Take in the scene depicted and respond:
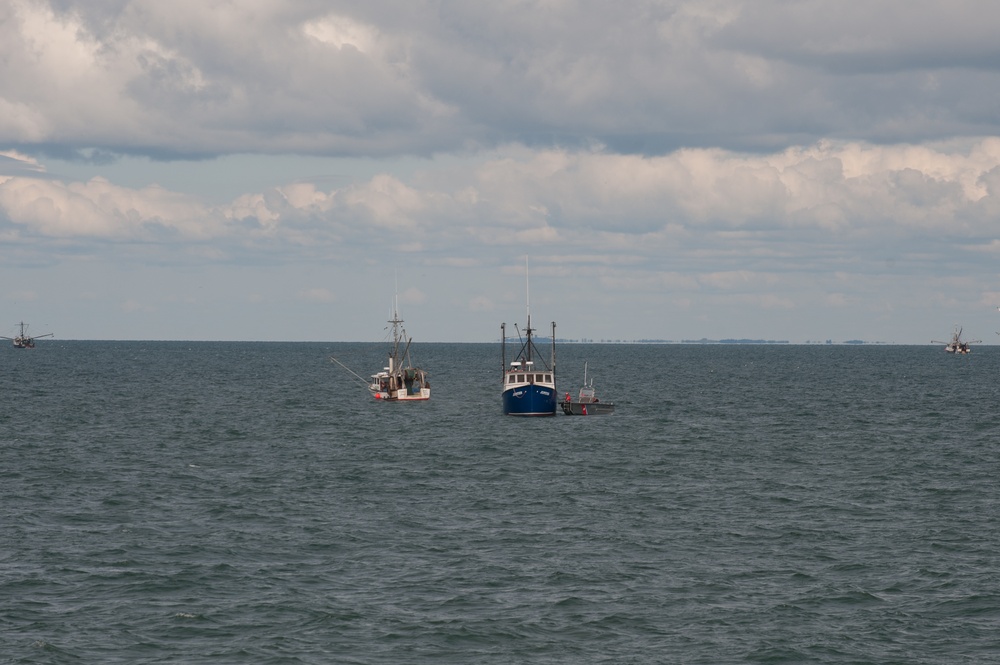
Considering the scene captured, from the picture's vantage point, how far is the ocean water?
34.2 meters

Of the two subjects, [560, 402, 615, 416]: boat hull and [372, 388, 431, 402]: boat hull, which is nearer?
[560, 402, 615, 416]: boat hull

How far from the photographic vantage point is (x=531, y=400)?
105375mm

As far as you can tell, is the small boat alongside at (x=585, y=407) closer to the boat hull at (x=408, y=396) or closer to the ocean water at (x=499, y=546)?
the ocean water at (x=499, y=546)

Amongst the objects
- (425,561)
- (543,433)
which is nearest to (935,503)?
(425,561)

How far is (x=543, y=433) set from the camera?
93.6 meters

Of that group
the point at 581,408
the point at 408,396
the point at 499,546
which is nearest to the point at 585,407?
the point at 581,408

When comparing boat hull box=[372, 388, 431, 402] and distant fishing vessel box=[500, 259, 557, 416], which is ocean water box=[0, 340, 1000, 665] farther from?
boat hull box=[372, 388, 431, 402]

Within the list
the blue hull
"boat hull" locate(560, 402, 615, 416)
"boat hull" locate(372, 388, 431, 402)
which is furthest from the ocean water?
"boat hull" locate(372, 388, 431, 402)

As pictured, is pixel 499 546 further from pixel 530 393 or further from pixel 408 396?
pixel 408 396

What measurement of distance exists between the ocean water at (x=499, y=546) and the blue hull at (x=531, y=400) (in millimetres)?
9503

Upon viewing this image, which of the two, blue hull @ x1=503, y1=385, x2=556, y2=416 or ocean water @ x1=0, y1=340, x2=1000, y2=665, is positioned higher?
blue hull @ x1=503, y1=385, x2=556, y2=416

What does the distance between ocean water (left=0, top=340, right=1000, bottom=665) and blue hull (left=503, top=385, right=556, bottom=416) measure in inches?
374

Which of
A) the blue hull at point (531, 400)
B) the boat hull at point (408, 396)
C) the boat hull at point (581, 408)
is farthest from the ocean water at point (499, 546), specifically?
the boat hull at point (408, 396)

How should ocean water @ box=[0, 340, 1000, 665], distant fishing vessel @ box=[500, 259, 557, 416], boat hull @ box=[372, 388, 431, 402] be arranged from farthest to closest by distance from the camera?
boat hull @ box=[372, 388, 431, 402], distant fishing vessel @ box=[500, 259, 557, 416], ocean water @ box=[0, 340, 1000, 665]
